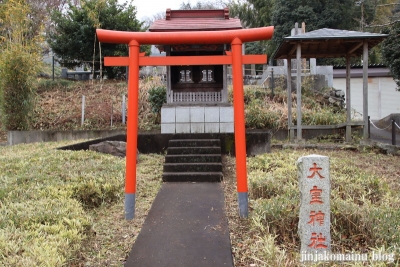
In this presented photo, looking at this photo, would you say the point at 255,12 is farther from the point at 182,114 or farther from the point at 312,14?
the point at 182,114

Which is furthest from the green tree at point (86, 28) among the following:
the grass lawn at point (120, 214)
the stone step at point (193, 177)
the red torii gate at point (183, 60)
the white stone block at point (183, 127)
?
the red torii gate at point (183, 60)

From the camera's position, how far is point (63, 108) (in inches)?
525

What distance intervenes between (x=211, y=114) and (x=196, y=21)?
2902 millimetres

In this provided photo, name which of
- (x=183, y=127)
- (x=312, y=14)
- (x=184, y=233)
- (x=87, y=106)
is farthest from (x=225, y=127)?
(x=312, y=14)

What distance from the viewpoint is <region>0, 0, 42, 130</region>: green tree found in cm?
1075

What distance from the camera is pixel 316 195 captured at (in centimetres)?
338

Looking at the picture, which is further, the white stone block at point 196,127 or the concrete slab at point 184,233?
the white stone block at point 196,127

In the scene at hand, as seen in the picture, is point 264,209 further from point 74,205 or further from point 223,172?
point 223,172

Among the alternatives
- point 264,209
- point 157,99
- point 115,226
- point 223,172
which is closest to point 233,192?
point 223,172

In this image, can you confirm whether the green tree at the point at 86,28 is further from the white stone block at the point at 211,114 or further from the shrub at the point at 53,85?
the white stone block at the point at 211,114

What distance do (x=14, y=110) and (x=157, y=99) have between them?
15.9 feet

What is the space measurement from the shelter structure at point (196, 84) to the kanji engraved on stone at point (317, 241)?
18.3ft

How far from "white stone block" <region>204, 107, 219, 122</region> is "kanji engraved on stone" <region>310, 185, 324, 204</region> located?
5.64m

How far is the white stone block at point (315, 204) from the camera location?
11.0 ft
